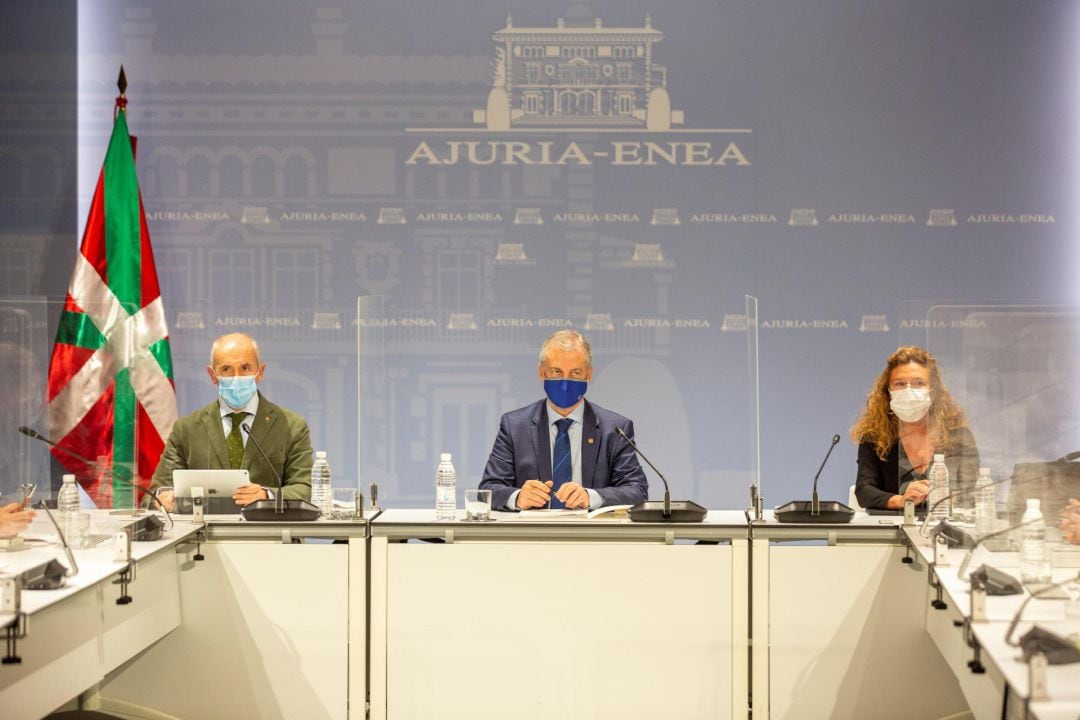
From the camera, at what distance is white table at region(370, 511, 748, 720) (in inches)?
135

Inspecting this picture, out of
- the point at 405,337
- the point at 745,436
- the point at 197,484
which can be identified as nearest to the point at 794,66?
the point at 745,436

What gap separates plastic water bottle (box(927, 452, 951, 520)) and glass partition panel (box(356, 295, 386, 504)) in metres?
1.87

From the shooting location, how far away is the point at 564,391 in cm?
418

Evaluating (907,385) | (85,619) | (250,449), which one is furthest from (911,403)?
(85,619)

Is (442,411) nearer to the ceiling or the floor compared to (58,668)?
nearer to the ceiling

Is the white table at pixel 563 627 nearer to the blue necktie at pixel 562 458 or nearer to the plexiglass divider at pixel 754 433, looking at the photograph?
the plexiglass divider at pixel 754 433

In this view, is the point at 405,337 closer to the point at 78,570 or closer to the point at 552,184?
the point at 552,184

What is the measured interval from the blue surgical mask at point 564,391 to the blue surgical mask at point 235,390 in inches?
46.0

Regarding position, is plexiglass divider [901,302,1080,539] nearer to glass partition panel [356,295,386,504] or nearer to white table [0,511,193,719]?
glass partition panel [356,295,386,504]

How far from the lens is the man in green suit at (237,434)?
4.20 meters

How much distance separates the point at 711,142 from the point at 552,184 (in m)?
0.81

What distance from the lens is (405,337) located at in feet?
17.6

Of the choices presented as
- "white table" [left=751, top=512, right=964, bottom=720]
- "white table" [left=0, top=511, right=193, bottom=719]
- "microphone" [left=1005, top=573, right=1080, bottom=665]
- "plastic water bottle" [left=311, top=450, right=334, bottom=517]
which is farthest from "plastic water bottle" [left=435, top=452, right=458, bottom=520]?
"microphone" [left=1005, top=573, right=1080, bottom=665]

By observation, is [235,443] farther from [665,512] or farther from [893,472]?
[893,472]
